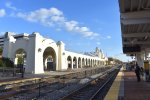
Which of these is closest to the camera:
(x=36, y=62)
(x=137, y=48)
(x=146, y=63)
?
(x=146, y=63)

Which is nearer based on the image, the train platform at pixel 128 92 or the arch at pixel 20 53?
the train platform at pixel 128 92

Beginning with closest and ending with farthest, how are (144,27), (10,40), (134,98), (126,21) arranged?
(134,98) < (126,21) < (144,27) < (10,40)

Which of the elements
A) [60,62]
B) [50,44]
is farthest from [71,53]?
[50,44]

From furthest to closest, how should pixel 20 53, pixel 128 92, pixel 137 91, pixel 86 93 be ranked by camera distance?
pixel 20 53 < pixel 86 93 < pixel 137 91 < pixel 128 92

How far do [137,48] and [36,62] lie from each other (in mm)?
17918

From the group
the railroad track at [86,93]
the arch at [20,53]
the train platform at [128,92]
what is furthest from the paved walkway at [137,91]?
the arch at [20,53]

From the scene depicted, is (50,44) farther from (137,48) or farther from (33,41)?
(137,48)

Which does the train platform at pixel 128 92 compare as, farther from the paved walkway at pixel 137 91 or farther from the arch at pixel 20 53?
the arch at pixel 20 53

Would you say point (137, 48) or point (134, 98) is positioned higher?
point (137, 48)

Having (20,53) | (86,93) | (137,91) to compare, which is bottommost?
(86,93)

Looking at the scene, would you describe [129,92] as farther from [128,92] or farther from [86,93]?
[86,93]

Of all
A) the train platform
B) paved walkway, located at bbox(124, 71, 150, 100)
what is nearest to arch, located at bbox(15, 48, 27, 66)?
paved walkway, located at bbox(124, 71, 150, 100)

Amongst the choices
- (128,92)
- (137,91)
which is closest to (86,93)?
(128,92)

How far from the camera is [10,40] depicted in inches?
2147
